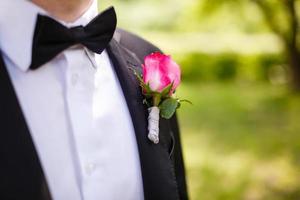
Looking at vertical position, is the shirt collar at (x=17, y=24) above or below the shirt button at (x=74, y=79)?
above

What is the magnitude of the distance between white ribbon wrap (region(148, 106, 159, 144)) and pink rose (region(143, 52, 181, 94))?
65mm

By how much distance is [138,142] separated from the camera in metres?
1.64

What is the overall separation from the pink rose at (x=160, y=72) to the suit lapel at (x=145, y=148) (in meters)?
0.05

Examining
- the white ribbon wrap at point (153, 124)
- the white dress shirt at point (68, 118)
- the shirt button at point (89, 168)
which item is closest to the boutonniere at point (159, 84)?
the white ribbon wrap at point (153, 124)

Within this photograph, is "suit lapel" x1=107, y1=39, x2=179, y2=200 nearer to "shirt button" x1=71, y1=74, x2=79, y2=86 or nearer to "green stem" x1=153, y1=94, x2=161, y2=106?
"green stem" x1=153, y1=94, x2=161, y2=106

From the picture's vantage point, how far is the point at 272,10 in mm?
7695

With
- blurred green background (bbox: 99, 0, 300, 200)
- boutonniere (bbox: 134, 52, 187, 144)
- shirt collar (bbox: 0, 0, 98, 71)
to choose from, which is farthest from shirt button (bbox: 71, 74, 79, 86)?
blurred green background (bbox: 99, 0, 300, 200)

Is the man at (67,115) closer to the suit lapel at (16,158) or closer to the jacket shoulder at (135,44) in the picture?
the suit lapel at (16,158)

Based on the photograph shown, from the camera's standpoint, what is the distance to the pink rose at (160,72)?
5.67 feet

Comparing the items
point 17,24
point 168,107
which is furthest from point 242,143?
point 17,24

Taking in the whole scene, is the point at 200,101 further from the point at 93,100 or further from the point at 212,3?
the point at 93,100

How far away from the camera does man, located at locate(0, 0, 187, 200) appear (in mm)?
1433

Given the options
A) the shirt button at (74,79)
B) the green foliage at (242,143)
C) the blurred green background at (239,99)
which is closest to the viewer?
the shirt button at (74,79)

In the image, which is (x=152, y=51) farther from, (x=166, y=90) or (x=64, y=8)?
(x=64, y=8)
